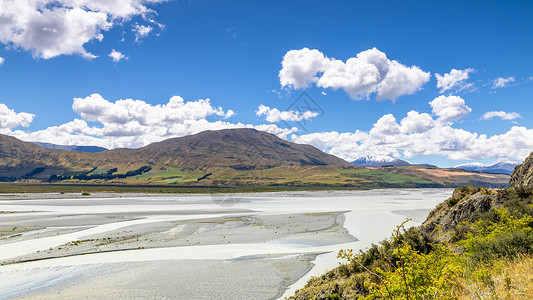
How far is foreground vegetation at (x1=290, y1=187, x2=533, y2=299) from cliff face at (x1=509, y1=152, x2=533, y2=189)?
3085mm

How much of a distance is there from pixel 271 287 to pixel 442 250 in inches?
Answer: 345

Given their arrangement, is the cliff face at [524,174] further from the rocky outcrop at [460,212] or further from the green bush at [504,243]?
the green bush at [504,243]

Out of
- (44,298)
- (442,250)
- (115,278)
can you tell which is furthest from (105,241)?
(442,250)

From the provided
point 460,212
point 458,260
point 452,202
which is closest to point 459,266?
point 458,260

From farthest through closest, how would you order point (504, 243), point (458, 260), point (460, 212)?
point (460, 212)
point (458, 260)
point (504, 243)

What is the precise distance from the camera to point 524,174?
61.5 ft

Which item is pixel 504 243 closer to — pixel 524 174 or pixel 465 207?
pixel 465 207

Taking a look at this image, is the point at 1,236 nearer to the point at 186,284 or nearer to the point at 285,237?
the point at 186,284

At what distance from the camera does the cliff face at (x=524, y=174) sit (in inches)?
679

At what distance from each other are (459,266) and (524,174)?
54.0 ft

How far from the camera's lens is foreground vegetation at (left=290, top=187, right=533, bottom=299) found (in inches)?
262

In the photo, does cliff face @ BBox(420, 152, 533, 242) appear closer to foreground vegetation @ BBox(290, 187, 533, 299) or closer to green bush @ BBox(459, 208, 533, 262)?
foreground vegetation @ BBox(290, 187, 533, 299)

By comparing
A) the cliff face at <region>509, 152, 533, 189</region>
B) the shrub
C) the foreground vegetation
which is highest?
the cliff face at <region>509, 152, 533, 189</region>

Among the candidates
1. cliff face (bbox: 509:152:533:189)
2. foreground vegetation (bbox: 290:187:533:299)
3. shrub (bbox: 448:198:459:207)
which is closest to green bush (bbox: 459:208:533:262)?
foreground vegetation (bbox: 290:187:533:299)
